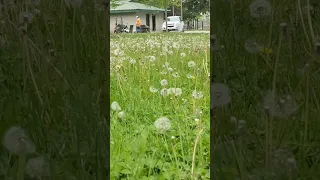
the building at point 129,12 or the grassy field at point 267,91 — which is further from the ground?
the building at point 129,12

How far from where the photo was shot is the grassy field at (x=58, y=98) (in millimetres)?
770

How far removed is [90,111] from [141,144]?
40 centimetres

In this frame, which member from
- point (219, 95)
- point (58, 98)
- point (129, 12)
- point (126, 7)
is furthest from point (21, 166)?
point (129, 12)

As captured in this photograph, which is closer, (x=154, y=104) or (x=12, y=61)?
(x=12, y=61)

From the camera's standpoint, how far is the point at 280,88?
30.9 inches

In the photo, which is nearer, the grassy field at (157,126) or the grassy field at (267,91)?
the grassy field at (267,91)

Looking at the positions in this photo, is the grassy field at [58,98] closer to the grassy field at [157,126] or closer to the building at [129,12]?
the grassy field at [157,126]

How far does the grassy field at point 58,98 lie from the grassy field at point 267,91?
0.22 metres

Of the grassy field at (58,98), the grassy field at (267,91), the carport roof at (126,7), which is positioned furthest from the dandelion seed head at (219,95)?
the carport roof at (126,7)

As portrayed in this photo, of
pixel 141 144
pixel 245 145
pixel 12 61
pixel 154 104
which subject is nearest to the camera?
pixel 245 145

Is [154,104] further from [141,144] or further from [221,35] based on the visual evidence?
[221,35]

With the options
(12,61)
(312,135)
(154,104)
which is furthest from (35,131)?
(154,104)

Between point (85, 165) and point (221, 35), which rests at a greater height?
point (221, 35)

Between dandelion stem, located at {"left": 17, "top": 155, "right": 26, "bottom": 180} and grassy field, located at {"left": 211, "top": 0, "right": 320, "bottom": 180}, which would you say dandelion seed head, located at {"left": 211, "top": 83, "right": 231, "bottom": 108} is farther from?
dandelion stem, located at {"left": 17, "top": 155, "right": 26, "bottom": 180}
